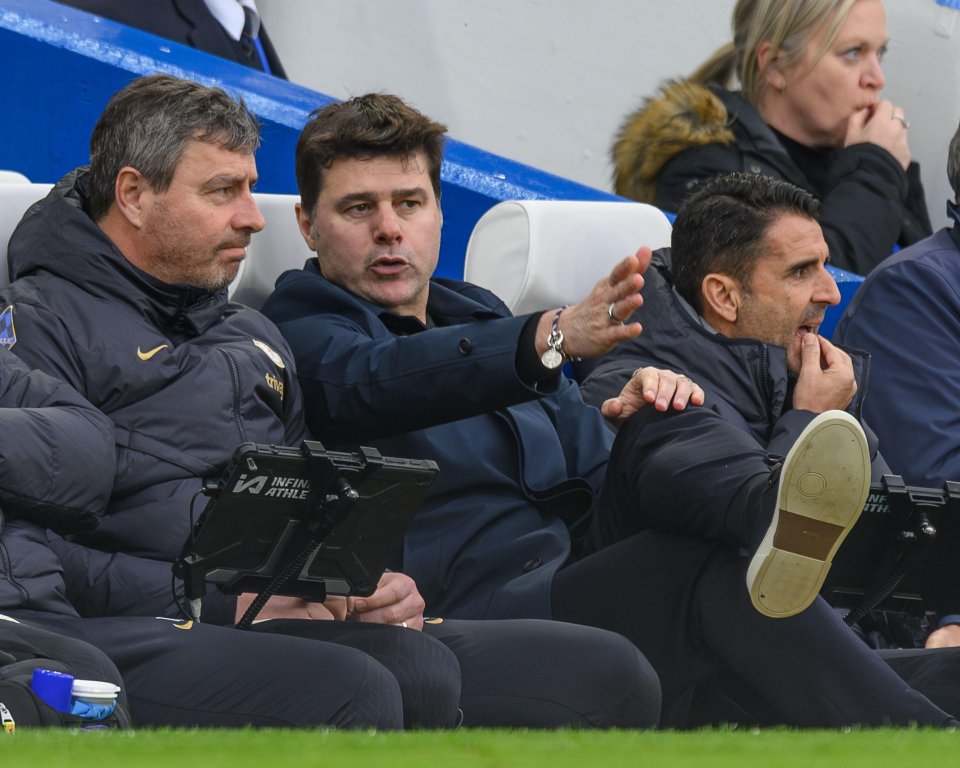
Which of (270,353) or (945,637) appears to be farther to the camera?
(945,637)

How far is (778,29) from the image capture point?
5254 millimetres

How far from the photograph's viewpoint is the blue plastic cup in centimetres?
224

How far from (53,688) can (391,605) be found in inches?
31.2

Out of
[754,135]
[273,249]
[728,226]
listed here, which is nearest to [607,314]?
[728,226]

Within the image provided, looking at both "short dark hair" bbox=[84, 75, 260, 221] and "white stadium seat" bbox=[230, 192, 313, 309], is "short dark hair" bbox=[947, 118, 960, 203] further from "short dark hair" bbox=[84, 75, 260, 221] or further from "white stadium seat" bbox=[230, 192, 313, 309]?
"short dark hair" bbox=[84, 75, 260, 221]

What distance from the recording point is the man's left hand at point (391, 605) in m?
2.93

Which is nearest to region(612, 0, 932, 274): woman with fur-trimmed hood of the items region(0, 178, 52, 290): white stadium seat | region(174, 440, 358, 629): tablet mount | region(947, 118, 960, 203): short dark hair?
region(947, 118, 960, 203): short dark hair

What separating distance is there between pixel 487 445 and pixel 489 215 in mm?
866

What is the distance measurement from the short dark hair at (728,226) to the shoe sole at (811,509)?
1.03m

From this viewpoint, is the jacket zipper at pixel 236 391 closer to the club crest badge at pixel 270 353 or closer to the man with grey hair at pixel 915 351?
the club crest badge at pixel 270 353

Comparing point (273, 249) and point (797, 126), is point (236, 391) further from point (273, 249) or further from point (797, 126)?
point (797, 126)

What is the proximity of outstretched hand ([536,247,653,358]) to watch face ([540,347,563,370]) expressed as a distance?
1.1 inches

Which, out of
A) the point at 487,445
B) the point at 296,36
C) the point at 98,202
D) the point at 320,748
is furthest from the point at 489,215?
the point at 296,36

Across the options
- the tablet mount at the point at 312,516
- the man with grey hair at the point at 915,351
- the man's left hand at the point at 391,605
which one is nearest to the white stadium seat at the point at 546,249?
the man with grey hair at the point at 915,351
